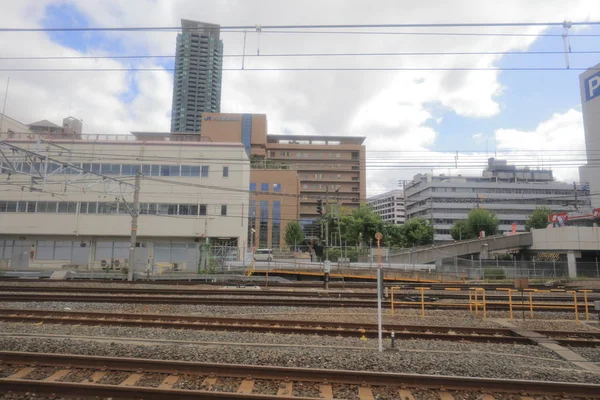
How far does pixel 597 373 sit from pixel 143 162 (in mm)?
37947

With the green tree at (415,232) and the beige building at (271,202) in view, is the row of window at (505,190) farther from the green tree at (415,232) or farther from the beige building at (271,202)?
the green tree at (415,232)

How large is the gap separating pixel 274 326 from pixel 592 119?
63.7 metres

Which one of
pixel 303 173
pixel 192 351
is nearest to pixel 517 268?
pixel 192 351

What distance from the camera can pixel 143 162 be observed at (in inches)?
1476

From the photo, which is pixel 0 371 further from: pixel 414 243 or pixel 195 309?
pixel 414 243

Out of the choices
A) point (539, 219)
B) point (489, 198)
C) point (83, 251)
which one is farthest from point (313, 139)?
point (83, 251)

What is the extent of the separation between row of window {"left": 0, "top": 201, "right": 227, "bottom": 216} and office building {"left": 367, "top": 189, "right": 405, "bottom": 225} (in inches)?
3992

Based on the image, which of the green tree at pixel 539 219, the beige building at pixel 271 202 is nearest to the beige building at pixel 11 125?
the beige building at pixel 271 202

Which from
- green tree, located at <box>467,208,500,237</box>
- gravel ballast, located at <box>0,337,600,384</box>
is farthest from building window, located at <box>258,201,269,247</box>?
gravel ballast, located at <box>0,337,600,384</box>

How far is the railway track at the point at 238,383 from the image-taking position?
5.75 meters

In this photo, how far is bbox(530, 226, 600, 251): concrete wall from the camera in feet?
124

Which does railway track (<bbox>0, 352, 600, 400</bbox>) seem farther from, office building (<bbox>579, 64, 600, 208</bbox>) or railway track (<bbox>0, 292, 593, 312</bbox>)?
office building (<bbox>579, 64, 600, 208</bbox>)

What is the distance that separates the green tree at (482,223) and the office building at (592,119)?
592 inches

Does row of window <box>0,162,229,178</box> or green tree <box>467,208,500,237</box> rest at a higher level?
row of window <box>0,162,229,178</box>
